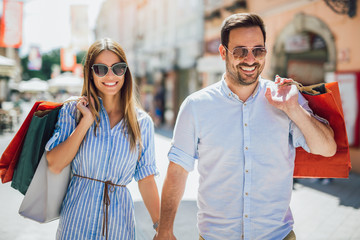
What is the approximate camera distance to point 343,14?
8508 millimetres

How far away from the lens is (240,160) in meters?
1.93

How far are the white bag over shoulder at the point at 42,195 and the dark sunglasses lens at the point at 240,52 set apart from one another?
1.27 m

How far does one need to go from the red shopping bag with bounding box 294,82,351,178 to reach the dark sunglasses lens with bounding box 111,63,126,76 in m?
1.15

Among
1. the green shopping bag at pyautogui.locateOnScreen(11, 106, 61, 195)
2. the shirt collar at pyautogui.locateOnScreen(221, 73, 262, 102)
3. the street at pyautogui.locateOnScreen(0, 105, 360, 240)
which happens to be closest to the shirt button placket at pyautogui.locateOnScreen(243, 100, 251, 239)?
the shirt collar at pyautogui.locateOnScreen(221, 73, 262, 102)

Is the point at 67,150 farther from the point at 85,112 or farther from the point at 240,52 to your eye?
the point at 240,52

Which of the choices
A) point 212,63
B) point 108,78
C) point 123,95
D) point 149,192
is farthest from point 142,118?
point 212,63

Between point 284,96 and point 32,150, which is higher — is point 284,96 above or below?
above

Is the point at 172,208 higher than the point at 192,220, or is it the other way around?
the point at 172,208

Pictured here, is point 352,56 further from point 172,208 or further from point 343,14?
point 172,208

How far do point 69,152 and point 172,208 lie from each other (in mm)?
697

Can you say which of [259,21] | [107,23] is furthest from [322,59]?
[107,23]

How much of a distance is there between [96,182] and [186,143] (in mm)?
628

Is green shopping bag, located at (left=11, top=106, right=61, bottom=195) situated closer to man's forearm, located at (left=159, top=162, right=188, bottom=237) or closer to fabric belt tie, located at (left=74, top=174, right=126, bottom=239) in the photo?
fabric belt tie, located at (left=74, top=174, right=126, bottom=239)

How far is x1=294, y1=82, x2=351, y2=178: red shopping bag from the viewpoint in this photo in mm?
1974
